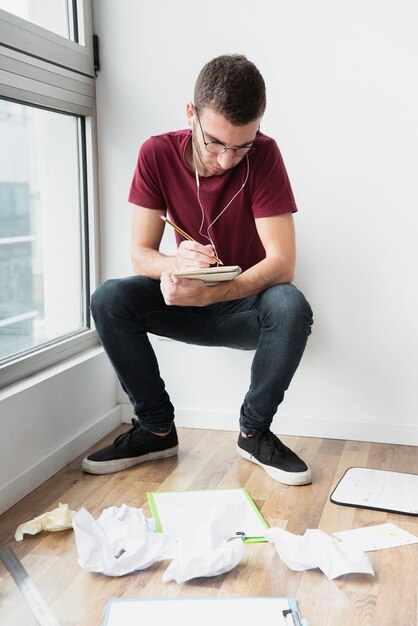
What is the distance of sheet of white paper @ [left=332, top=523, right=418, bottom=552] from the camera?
1.72 meters

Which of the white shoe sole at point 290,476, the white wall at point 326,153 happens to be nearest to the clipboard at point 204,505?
the white shoe sole at point 290,476

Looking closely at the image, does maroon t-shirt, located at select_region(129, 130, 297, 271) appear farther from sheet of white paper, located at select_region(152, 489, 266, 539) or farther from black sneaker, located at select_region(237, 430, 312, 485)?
sheet of white paper, located at select_region(152, 489, 266, 539)

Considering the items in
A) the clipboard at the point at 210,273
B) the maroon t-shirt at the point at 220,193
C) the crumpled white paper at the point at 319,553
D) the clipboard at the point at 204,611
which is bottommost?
the clipboard at the point at 204,611

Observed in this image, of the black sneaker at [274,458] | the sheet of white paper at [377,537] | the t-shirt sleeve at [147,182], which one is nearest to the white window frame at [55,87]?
the t-shirt sleeve at [147,182]

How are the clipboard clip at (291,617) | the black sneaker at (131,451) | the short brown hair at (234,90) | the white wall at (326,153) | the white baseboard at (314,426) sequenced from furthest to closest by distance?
the white baseboard at (314,426)
the white wall at (326,153)
the black sneaker at (131,451)
the short brown hair at (234,90)
the clipboard clip at (291,617)

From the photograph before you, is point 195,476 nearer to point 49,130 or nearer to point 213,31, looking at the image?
point 49,130

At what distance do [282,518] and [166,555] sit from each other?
0.36 meters

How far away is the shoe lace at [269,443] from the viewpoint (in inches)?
85.7

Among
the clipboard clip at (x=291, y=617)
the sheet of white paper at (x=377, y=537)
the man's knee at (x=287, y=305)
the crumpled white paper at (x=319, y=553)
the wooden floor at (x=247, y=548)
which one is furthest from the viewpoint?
the man's knee at (x=287, y=305)

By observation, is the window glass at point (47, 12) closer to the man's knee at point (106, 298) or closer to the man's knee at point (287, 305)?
the man's knee at point (106, 298)

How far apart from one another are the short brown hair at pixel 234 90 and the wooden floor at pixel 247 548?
1.00 m

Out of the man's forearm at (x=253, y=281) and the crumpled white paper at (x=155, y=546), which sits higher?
the man's forearm at (x=253, y=281)

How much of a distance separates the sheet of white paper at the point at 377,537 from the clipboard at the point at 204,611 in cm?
35

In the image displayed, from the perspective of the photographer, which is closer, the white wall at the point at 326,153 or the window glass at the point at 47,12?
the window glass at the point at 47,12
